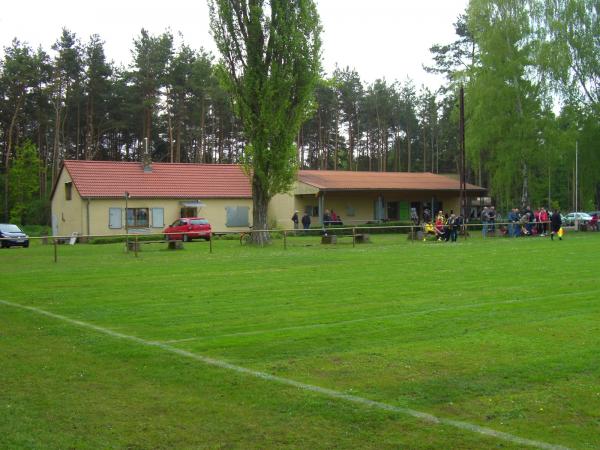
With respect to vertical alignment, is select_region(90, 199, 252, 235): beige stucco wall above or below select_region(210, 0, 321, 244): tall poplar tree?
below

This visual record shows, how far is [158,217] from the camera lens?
4500 centimetres

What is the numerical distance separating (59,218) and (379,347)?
137ft

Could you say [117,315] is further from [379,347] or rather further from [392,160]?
[392,160]

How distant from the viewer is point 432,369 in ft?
23.4

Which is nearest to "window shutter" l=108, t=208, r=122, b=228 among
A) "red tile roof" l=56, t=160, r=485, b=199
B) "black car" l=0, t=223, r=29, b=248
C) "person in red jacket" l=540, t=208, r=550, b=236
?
"red tile roof" l=56, t=160, r=485, b=199

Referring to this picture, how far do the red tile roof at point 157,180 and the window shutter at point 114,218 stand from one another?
106cm

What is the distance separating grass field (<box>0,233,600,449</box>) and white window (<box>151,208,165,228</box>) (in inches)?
1168

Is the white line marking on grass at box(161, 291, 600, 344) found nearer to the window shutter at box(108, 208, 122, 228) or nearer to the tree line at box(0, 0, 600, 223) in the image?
the tree line at box(0, 0, 600, 223)

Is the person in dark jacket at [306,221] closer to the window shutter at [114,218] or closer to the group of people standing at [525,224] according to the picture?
the group of people standing at [525,224]

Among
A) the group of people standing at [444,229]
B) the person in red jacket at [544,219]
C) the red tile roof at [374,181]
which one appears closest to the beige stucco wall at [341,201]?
the red tile roof at [374,181]

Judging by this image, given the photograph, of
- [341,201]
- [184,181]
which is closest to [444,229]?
[341,201]

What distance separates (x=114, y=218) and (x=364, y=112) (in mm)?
42691

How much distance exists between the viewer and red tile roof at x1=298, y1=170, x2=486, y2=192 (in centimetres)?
4797

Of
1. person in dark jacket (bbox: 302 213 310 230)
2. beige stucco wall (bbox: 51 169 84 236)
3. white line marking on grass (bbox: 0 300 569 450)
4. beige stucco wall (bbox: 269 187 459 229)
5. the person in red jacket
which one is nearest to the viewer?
white line marking on grass (bbox: 0 300 569 450)
